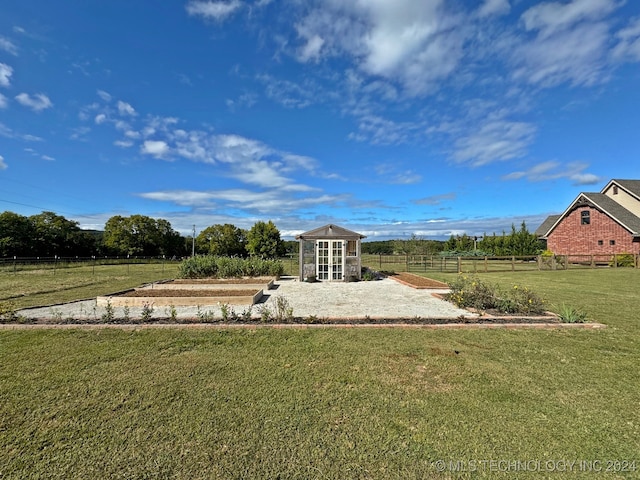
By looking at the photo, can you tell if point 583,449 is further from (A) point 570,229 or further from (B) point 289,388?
(A) point 570,229

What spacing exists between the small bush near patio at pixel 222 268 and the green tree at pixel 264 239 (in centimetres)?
2441

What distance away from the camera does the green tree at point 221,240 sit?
47.3 m

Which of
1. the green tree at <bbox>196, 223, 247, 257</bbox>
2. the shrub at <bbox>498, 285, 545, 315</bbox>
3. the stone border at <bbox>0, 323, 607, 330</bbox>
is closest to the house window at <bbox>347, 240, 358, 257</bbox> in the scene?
the shrub at <bbox>498, 285, 545, 315</bbox>

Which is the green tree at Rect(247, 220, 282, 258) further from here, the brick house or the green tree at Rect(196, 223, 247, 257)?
the brick house

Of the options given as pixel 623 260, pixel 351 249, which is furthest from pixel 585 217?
pixel 351 249

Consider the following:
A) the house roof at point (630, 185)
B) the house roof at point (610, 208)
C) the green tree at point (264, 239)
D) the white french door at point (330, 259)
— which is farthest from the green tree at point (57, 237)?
the house roof at point (630, 185)

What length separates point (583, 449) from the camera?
231 cm

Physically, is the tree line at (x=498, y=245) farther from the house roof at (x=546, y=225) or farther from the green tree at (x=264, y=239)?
the green tree at (x=264, y=239)

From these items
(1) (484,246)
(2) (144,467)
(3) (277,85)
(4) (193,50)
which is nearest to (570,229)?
(1) (484,246)

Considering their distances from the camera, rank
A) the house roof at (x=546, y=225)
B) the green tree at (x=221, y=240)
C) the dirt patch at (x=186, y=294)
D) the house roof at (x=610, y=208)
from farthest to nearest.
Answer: the green tree at (x=221, y=240) < the house roof at (x=546, y=225) < the house roof at (x=610, y=208) < the dirt patch at (x=186, y=294)

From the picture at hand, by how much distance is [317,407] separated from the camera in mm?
2904

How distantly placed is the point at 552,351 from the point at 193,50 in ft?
38.4

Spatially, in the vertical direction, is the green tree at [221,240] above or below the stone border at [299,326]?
above

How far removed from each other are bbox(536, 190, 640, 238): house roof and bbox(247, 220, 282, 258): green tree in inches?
1219
